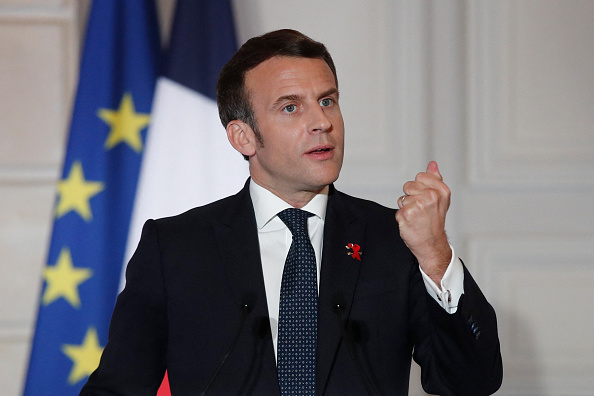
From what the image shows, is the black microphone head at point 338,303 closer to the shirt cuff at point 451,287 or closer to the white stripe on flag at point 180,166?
the shirt cuff at point 451,287

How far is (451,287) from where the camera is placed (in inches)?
56.3

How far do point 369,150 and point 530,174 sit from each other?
0.73 meters

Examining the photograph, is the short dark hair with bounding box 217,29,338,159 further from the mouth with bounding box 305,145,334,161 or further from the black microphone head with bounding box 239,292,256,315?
the black microphone head with bounding box 239,292,256,315

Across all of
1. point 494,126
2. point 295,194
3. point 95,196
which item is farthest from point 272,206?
point 494,126

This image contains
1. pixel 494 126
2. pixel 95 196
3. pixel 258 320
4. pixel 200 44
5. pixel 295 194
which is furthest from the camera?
pixel 494 126

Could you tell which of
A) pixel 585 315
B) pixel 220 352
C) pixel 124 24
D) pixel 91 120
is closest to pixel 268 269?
pixel 220 352

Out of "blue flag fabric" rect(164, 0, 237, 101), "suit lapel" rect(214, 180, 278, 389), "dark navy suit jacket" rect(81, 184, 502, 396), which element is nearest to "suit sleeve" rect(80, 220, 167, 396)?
"dark navy suit jacket" rect(81, 184, 502, 396)

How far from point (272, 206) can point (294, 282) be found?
24cm

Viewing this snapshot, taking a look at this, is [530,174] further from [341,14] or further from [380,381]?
[380,381]

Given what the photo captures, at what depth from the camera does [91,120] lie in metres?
2.80

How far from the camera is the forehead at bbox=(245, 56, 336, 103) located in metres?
1.67

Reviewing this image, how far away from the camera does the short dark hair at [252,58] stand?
1.75m

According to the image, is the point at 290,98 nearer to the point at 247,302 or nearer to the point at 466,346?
the point at 247,302

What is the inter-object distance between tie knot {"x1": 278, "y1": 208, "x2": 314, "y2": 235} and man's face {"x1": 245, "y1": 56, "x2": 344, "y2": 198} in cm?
6
